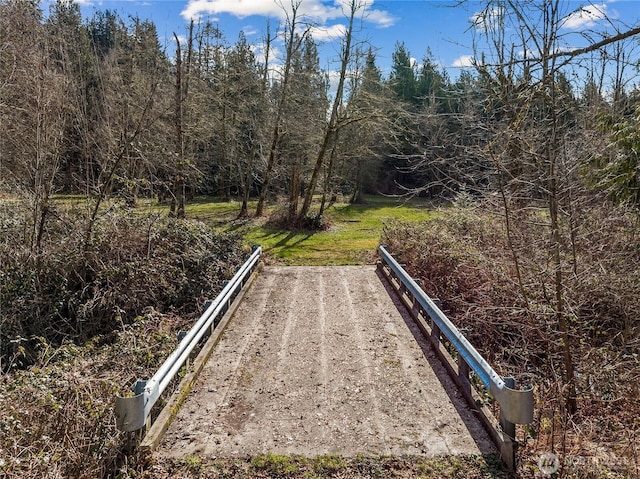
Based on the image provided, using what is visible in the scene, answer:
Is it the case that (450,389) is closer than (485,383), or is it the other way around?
(485,383)

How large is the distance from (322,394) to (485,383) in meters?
1.60

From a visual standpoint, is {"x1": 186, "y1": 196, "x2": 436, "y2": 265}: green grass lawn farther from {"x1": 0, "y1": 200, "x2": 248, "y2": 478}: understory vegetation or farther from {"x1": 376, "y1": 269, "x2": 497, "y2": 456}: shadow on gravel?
{"x1": 376, "y1": 269, "x2": 497, "y2": 456}: shadow on gravel

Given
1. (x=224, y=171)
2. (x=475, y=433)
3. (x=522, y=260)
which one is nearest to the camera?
(x=475, y=433)

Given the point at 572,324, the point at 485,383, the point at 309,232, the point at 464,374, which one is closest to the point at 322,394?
the point at 464,374

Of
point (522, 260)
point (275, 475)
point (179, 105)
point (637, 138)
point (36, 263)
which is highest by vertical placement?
point (179, 105)

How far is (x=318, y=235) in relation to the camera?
630 inches

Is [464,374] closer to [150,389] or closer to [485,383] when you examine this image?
[485,383]

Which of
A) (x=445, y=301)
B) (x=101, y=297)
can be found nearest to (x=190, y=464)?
(x=101, y=297)

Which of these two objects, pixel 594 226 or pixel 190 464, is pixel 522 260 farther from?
pixel 190 464

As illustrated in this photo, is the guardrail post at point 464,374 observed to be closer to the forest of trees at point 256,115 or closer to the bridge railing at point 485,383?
the bridge railing at point 485,383

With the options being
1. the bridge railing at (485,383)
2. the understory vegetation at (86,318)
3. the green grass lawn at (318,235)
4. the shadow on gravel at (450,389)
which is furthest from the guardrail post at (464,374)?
the green grass lawn at (318,235)

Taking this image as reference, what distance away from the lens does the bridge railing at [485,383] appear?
3246mm

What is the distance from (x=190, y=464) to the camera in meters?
3.32

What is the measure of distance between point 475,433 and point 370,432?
0.91 meters
